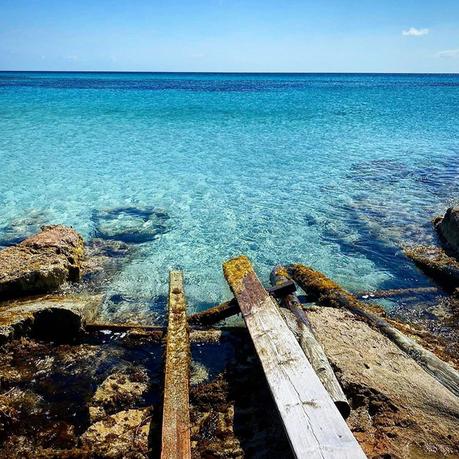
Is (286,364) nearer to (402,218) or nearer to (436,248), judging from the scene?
(436,248)

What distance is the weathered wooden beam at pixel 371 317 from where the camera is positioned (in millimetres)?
4055

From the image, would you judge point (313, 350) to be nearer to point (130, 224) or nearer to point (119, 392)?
point (119, 392)

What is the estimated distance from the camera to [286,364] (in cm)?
343

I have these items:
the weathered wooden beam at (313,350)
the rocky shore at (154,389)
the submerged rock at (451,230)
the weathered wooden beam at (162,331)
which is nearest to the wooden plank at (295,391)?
the weathered wooden beam at (313,350)

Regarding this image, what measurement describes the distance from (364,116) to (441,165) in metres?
18.6

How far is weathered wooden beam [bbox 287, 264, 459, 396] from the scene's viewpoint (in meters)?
4.05

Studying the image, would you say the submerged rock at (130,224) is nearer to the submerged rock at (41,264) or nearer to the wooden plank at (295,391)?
A: the submerged rock at (41,264)

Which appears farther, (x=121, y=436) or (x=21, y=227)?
(x=21, y=227)

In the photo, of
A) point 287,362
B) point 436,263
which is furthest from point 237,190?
point 287,362

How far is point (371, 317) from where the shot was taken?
5328 mm

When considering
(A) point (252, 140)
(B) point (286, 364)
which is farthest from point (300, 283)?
(A) point (252, 140)

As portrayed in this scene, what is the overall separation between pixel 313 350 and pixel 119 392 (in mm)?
2058

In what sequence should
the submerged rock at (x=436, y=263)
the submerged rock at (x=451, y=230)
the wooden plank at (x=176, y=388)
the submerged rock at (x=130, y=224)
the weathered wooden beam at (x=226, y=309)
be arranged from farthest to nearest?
the submerged rock at (x=130, y=224), the submerged rock at (x=451, y=230), the submerged rock at (x=436, y=263), the weathered wooden beam at (x=226, y=309), the wooden plank at (x=176, y=388)

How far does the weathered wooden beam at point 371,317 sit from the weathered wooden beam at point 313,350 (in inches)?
37.5
